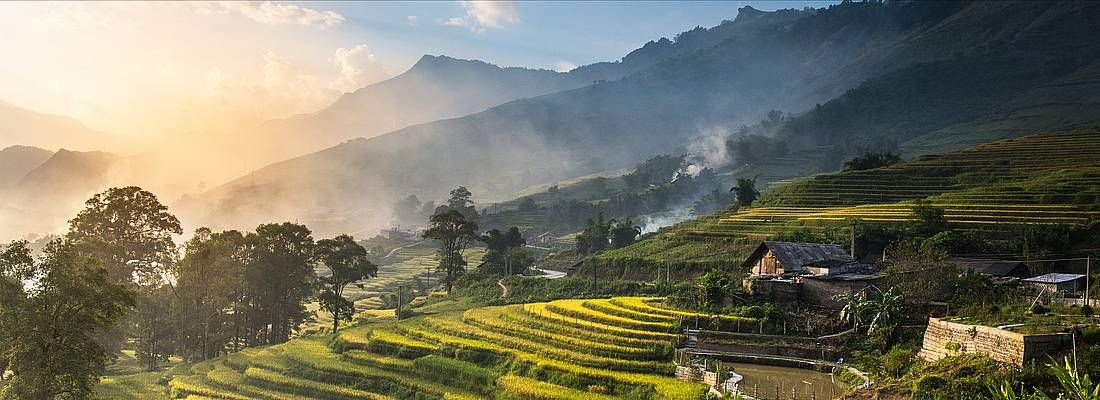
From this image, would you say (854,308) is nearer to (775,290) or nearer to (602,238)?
(775,290)

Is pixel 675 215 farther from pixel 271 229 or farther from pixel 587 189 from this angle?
pixel 271 229

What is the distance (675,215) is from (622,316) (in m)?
81.9

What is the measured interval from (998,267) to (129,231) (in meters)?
49.4

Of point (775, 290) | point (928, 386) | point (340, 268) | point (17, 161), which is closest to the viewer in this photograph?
point (928, 386)

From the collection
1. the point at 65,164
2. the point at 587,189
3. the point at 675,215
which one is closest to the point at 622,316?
the point at 675,215

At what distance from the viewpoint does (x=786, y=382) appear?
29.3 m

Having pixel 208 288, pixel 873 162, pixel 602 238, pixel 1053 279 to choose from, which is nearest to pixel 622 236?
pixel 602 238

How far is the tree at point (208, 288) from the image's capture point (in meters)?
45.1

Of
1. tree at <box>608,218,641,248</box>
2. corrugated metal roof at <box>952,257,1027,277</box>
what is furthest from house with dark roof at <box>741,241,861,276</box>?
tree at <box>608,218,641,248</box>

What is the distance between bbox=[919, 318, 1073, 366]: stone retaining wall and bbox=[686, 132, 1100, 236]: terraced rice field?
99.1 ft

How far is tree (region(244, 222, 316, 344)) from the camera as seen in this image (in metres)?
49.1

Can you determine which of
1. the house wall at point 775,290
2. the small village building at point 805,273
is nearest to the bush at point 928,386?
the small village building at point 805,273

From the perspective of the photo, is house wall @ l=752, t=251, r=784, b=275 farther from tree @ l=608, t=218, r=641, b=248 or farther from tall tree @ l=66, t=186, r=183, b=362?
tree @ l=608, t=218, r=641, b=248

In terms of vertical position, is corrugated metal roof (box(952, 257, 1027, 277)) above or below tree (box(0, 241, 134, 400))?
below
